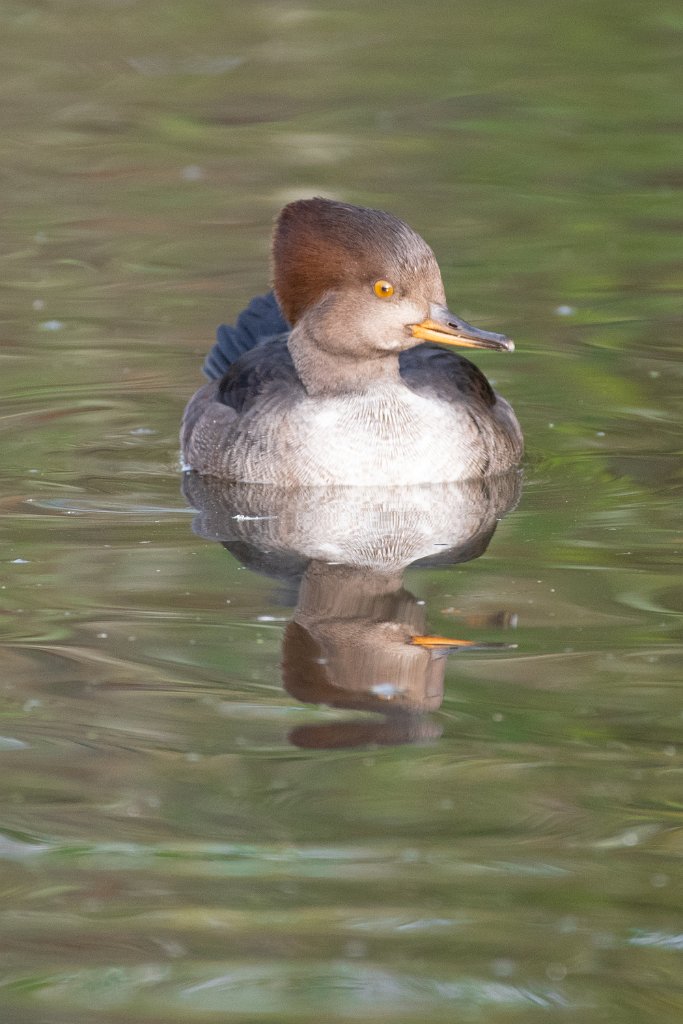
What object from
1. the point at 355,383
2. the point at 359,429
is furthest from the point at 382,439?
the point at 355,383

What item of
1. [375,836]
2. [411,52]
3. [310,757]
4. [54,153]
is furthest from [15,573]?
[411,52]

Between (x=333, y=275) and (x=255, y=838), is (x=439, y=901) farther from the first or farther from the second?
(x=333, y=275)

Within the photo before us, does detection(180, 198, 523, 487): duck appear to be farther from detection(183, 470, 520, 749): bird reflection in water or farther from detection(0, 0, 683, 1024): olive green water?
detection(0, 0, 683, 1024): olive green water

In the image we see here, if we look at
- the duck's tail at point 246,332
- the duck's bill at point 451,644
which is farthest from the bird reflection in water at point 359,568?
the duck's tail at point 246,332

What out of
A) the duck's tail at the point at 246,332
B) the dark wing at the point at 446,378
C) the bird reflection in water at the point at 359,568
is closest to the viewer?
the bird reflection in water at the point at 359,568

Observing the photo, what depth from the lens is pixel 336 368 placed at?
8320 mm

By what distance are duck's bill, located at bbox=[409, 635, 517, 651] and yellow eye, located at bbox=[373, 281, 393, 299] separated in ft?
7.34

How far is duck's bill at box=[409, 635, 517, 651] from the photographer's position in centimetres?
608

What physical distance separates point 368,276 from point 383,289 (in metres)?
0.09

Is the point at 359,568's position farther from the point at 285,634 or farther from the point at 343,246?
the point at 343,246

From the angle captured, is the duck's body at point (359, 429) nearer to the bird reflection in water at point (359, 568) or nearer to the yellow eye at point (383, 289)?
the bird reflection in water at point (359, 568)

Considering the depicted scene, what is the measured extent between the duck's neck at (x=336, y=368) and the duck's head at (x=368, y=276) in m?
0.12

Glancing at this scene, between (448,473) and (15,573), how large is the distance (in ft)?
7.11

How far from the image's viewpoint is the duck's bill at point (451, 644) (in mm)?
6078
